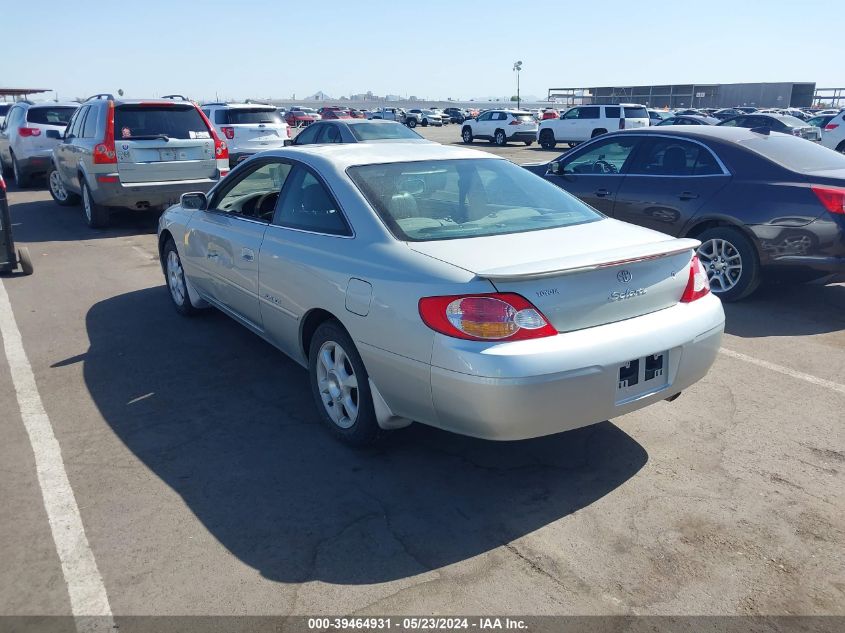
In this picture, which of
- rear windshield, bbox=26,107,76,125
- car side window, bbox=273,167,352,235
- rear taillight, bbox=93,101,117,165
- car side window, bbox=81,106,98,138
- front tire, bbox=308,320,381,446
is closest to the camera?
front tire, bbox=308,320,381,446

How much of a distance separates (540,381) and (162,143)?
866 centimetres

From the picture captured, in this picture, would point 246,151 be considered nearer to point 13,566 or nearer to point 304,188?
point 304,188

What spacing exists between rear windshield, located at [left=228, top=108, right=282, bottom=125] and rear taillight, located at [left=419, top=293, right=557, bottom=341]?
533 inches

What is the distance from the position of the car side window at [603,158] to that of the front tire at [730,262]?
134 centimetres

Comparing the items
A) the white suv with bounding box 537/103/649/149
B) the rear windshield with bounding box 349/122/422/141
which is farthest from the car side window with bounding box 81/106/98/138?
the white suv with bounding box 537/103/649/149

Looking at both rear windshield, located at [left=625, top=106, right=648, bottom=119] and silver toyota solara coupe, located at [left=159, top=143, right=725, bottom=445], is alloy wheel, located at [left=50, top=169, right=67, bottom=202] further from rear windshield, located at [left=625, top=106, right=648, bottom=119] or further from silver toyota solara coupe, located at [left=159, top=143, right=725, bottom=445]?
rear windshield, located at [left=625, top=106, right=648, bottom=119]

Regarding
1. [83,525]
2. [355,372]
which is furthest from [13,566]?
[355,372]

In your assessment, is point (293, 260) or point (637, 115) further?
point (637, 115)

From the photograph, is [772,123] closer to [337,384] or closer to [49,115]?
[49,115]

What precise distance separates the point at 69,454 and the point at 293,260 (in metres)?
1.65

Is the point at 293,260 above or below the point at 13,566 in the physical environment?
above

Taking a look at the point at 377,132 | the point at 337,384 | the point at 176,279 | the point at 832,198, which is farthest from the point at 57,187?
the point at 832,198

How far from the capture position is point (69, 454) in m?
3.92

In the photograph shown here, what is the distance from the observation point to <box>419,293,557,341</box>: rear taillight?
3.13 metres
